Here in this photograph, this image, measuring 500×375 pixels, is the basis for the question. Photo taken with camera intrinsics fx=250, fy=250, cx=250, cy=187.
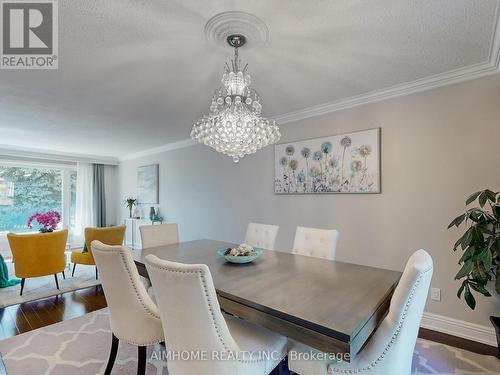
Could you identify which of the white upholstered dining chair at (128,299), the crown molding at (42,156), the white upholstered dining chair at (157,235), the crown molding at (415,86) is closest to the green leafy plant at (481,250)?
the crown molding at (415,86)

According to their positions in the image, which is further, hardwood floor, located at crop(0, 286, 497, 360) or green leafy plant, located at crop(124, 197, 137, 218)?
green leafy plant, located at crop(124, 197, 137, 218)

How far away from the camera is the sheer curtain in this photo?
637 cm

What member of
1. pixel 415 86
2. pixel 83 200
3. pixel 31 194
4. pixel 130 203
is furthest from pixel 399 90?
pixel 31 194

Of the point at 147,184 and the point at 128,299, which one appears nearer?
the point at 128,299

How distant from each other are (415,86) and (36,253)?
15.5ft

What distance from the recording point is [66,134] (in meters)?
4.40

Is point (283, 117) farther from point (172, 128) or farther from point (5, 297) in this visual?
point (5, 297)

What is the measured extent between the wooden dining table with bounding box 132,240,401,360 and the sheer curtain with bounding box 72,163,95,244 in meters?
5.49

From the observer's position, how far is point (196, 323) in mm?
1075

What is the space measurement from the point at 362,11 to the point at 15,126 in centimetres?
489

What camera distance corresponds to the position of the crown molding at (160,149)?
487cm

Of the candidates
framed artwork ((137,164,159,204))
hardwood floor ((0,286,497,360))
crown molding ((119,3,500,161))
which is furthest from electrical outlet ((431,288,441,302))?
framed artwork ((137,164,159,204))

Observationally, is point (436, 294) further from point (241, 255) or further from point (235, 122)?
point (235, 122)

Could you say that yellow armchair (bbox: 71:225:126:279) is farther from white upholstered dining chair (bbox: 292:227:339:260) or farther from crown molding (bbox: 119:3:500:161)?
crown molding (bbox: 119:3:500:161)
